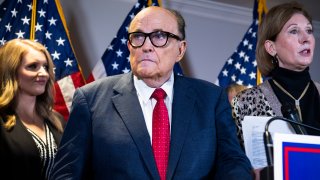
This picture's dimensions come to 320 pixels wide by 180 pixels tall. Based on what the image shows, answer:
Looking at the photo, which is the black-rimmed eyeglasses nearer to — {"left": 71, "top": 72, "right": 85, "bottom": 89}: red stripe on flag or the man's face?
the man's face

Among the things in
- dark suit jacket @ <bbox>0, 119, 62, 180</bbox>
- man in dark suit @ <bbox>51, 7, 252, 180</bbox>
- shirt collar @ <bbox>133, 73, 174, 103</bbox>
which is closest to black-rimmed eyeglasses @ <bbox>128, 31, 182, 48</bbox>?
man in dark suit @ <bbox>51, 7, 252, 180</bbox>

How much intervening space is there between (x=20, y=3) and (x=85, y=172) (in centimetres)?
267

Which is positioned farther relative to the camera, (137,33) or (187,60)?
(187,60)

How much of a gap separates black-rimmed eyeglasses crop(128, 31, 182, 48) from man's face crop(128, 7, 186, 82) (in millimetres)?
10

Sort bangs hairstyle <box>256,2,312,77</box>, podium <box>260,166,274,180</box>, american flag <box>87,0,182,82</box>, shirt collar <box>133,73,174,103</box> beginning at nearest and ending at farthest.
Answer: podium <box>260,166,274,180</box> → shirt collar <box>133,73,174,103</box> → bangs hairstyle <box>256,2,312,77</box> → american flag <box>87,0,182,82</box>

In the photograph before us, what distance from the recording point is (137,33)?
1686 millimetres

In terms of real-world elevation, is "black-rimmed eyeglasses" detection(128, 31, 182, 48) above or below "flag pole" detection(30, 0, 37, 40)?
below

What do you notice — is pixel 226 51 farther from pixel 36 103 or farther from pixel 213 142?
pixel 213 142

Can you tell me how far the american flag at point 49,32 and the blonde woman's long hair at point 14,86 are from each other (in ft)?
3.10

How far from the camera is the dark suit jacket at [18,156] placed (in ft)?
7.55

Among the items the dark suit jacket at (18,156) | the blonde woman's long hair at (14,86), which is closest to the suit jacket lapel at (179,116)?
the dark suit jacket at (18,156)

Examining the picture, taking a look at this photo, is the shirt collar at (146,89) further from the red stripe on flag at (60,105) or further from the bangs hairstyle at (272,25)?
the red stripe on flag at (60,105)

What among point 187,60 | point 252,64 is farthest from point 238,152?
point 187,60

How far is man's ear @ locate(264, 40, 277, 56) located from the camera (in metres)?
2.20
